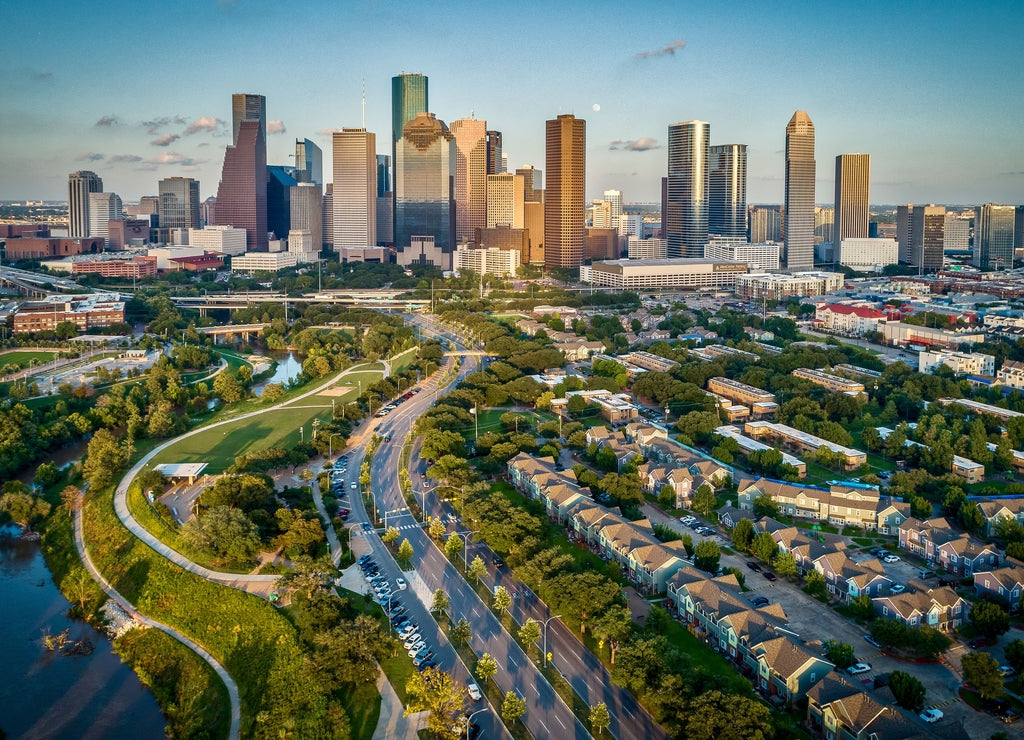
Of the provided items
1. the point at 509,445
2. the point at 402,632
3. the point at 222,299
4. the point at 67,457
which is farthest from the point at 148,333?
the point at 402,632

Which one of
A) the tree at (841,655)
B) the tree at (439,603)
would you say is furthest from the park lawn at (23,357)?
the tree at (841,655)

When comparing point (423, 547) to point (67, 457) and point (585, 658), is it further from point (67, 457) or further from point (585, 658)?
point (67, 457)

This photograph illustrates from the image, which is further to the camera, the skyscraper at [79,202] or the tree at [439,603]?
the skyscraper at [79,202]

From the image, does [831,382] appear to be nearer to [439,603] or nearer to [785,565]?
[785,565]

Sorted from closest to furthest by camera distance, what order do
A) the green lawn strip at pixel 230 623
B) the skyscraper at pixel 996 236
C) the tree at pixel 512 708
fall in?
the tree at pixel 512 708, the green lawn strip at pixel 230 623, the skyscraper at pixel 996 236

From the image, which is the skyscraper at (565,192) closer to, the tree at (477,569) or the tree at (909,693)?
the tree at (477,569)

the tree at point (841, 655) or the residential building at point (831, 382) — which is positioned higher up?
the residential building at point (831, 382)

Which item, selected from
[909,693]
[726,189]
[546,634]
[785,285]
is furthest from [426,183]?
[909,693]
